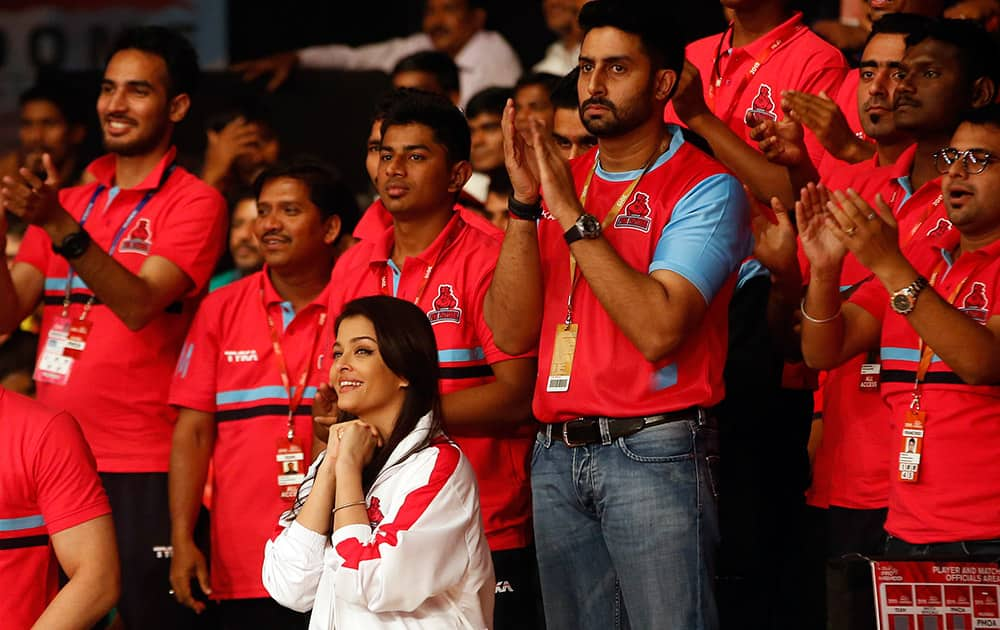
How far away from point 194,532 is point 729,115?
7.22 feet

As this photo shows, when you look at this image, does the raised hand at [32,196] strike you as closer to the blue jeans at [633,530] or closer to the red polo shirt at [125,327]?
the red polo shirt at [125,327]

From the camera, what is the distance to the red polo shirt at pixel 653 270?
12.4ft

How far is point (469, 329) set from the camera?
14.4ft

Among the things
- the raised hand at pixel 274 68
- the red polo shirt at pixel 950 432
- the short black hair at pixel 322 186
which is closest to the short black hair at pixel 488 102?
the short black hair at pixel 322 186

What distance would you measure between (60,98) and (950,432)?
499 cm

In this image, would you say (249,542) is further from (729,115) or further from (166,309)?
(729,115)

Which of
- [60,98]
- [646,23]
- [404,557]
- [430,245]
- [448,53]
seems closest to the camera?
[404,557]

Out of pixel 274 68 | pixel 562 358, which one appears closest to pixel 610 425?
pixel 562 358

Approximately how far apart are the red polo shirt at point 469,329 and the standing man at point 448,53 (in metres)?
3.50

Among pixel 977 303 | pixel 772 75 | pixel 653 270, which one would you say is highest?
pixel 772 75

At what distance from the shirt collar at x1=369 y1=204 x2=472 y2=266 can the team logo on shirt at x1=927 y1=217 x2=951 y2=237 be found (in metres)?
1.35

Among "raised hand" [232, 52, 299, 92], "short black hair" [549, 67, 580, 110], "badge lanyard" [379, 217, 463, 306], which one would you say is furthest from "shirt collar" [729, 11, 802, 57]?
"raised hand" [232, 52, 299, 92]

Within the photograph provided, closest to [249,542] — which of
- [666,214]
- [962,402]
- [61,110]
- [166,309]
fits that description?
[166,309]

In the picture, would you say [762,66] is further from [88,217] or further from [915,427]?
[88,217]
